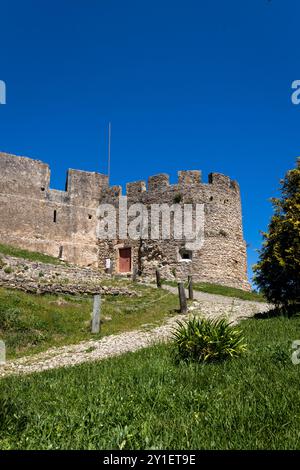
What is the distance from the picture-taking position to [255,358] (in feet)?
23.8

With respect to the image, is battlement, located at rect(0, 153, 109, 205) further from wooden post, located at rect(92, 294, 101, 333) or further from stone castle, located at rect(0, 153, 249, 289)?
wooden post, located at rect(92, 294, 101, 333)

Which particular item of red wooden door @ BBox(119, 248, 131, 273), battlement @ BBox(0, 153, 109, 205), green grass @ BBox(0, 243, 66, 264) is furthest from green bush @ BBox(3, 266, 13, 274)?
red wooden door @ BBox(119, 248, 131, 273)

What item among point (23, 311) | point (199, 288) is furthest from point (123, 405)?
point (199, 288)

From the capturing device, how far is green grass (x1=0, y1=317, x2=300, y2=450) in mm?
4027

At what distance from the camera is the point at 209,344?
7.55 m

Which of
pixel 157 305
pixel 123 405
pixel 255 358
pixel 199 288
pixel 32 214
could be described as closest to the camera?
pixel 123 405

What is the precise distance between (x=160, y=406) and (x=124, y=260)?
27.2 m

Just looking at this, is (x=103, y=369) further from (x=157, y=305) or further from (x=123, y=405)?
(x=157, y=305)

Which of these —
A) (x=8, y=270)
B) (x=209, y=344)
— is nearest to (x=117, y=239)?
(x=8, y=270)

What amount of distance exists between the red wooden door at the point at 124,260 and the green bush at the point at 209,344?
24.1m

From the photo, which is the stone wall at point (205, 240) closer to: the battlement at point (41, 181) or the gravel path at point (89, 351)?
the battlement at point (41, 181)

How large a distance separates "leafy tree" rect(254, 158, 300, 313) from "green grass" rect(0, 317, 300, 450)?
6.44 metres

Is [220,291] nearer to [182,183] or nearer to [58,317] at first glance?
[182,183]
